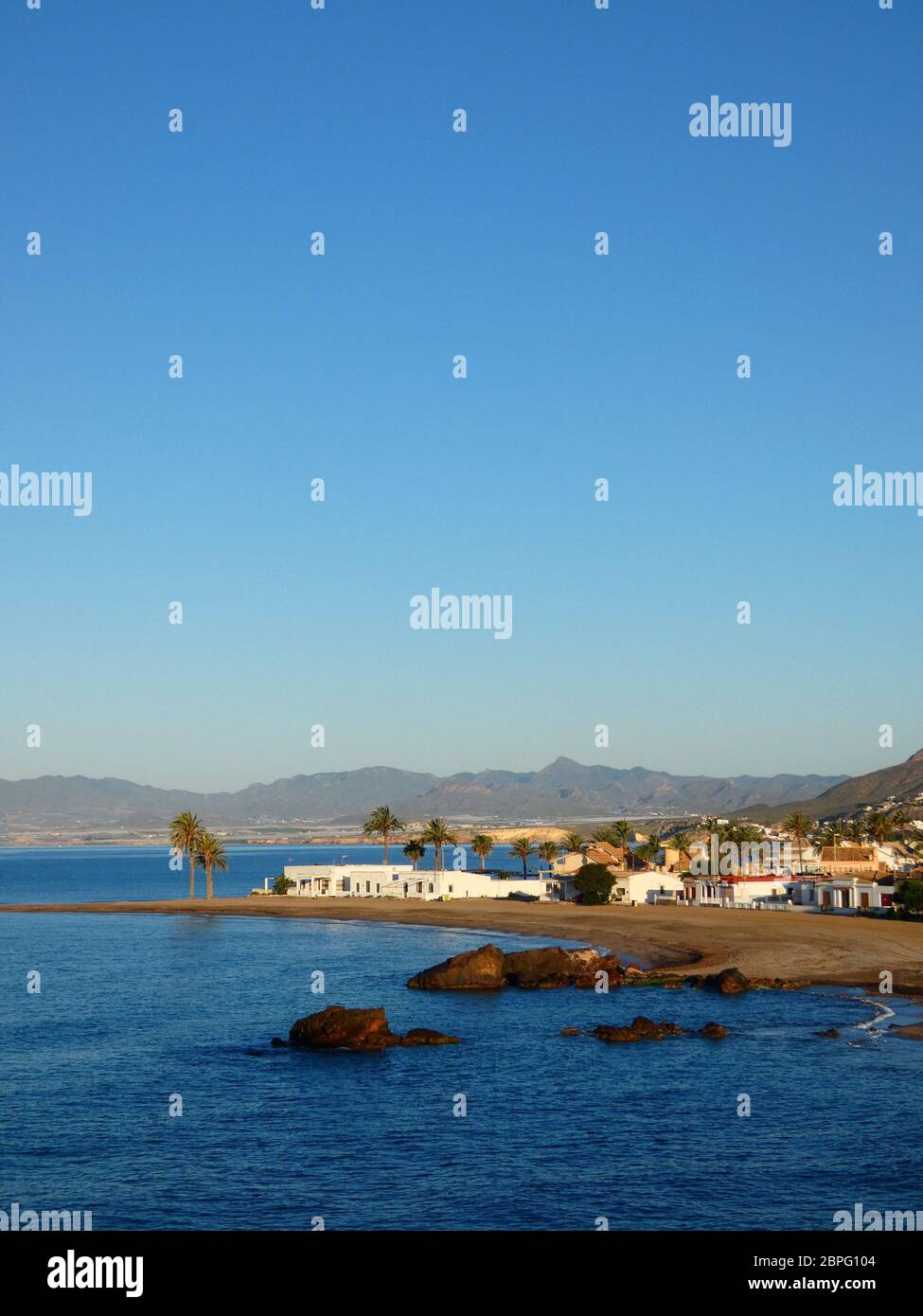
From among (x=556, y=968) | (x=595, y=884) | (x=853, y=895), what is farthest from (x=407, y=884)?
(x=556, y=968)

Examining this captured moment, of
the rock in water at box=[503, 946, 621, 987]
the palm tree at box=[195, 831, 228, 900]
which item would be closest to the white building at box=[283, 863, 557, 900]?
the palm tree at box=[195, 831, 228, 900]

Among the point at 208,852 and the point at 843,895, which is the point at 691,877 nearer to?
the point at 843,895

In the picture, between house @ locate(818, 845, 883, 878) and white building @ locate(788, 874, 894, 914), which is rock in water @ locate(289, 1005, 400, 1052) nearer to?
white building @ locate(788, 874, 894, 914)

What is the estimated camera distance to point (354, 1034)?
6141 centimetres

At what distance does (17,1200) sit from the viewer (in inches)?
1433

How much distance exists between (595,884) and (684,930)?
104ft

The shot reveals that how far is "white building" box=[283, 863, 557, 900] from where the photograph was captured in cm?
15362

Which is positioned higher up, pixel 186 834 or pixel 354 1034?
pixel 186 834

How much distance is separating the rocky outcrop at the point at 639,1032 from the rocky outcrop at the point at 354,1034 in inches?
305

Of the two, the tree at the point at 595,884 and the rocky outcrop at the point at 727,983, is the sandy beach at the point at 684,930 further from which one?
the rocky outcrop at the point at 727,983

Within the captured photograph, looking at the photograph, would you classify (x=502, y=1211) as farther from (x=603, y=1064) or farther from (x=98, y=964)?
(x=98, y=964)
